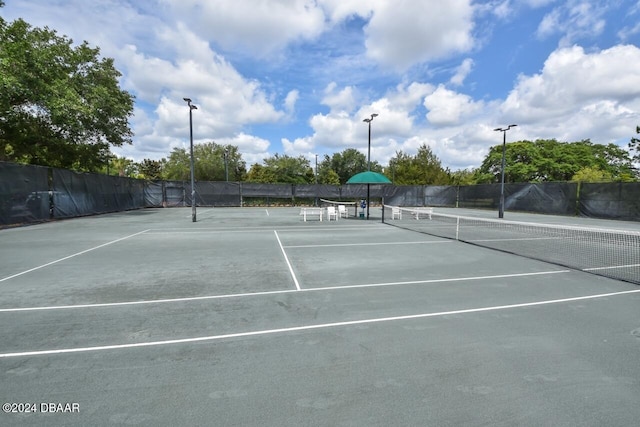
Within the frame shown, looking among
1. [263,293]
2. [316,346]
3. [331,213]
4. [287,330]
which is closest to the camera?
[316,346]

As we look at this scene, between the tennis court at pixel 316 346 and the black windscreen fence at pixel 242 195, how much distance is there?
11014 millimetres

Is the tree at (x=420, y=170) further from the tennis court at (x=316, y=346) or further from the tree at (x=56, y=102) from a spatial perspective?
the tennis court at (x=316, y=346)

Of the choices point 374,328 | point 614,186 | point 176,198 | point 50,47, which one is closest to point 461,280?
point 374,328

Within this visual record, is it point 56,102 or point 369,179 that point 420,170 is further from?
point 56,102

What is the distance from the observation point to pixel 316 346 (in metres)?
3.43

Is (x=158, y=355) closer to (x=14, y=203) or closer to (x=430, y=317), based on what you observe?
(x=430, y=317)

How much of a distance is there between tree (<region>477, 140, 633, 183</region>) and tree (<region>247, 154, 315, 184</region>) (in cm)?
3337

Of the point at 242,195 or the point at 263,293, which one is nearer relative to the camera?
the point at 263,293

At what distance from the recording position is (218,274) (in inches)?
253

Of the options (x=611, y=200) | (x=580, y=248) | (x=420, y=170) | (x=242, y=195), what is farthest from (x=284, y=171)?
(x=580, y=248)

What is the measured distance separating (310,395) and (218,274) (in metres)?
4.32

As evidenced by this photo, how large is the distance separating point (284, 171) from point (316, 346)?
62.6 m

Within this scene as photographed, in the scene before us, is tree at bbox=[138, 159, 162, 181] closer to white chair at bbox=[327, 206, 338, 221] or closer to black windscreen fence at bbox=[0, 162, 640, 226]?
black windscreen fence at bbox=[0, 162, 640, 226]

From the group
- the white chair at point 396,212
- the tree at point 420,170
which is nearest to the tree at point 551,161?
the tree at point 420,170
